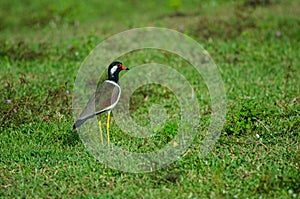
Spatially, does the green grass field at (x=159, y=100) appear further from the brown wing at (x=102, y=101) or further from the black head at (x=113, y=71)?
the black head at (x=113, y=71)

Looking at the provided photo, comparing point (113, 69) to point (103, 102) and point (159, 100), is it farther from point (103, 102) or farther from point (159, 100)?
point (159, 100)

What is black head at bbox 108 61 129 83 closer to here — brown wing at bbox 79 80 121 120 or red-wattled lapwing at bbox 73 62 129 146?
red-wattled lapwing at bbox 73 62 129 146

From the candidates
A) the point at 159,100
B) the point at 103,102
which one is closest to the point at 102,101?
the point at 103,102

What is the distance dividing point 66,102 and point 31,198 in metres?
2.53

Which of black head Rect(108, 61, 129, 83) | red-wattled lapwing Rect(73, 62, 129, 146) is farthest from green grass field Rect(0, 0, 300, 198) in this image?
black head Rect(108, 61, 129, 83)

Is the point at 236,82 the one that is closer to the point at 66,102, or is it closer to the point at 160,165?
the point at 66,102

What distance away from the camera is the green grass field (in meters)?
5.21

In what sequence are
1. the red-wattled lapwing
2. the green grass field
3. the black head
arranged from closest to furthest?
the green grass field
the red-wattled lapwing
the black head

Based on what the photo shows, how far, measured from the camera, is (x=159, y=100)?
7836 millimetres

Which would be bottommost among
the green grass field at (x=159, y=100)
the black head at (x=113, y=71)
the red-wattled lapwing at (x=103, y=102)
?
the green grass field at (x=159, y=100)

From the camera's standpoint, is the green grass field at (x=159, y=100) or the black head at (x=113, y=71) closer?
the green grass field at (x=159, y=100)

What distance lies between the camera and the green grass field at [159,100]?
5215mm

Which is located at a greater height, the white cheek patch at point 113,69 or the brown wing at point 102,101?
the white cheek patch at point 113,69

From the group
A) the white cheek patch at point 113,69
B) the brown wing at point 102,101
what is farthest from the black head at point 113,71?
the brown wing at point 102,101
